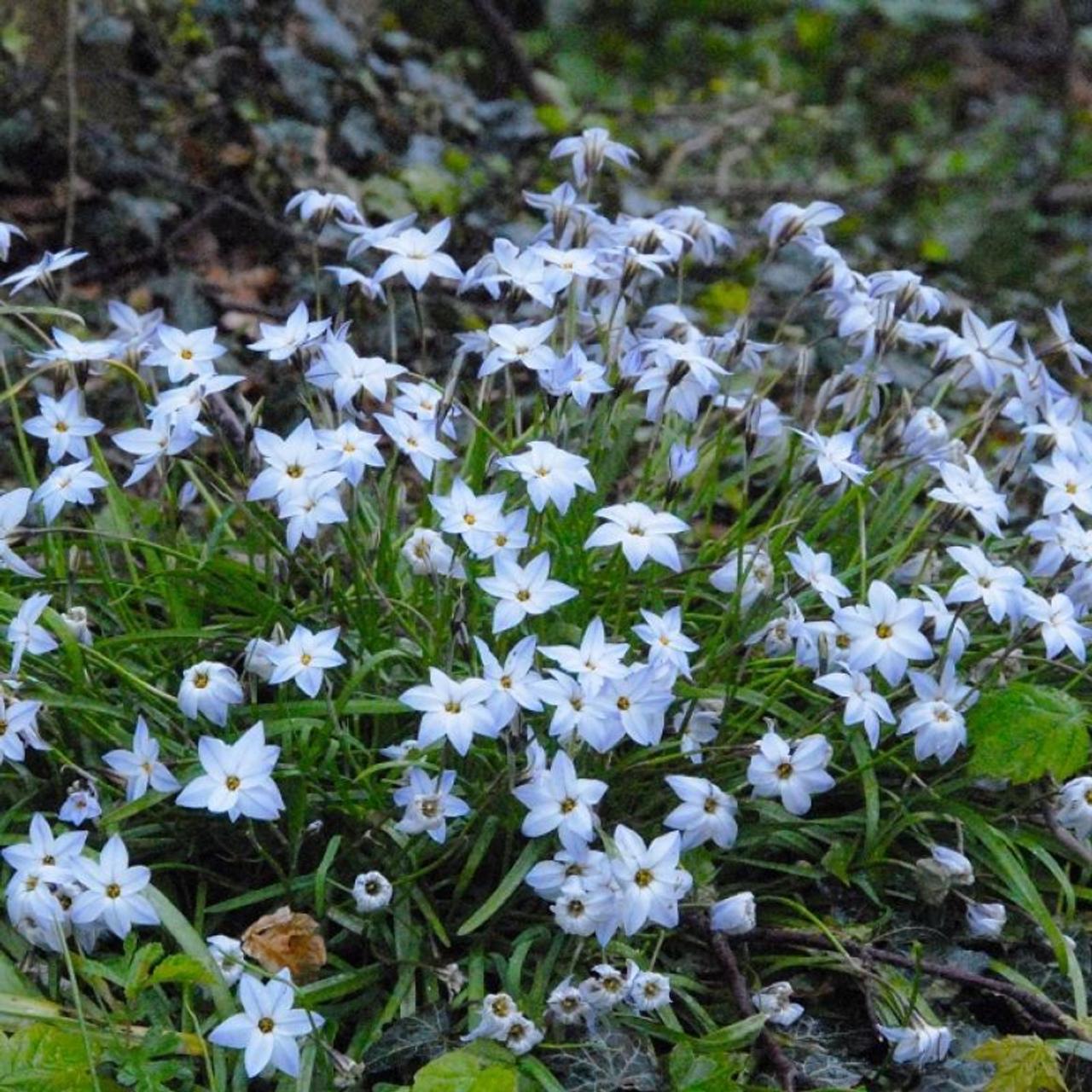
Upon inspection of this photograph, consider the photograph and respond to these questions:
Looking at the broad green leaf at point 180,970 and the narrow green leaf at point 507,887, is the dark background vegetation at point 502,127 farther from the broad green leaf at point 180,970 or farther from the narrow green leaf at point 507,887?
the broad green leaf at point 180,970

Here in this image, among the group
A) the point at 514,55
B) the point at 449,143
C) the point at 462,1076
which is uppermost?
the point at 514,55

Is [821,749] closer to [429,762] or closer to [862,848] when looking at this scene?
[862,848]

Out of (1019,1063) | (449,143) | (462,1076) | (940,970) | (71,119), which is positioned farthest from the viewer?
(449,143)

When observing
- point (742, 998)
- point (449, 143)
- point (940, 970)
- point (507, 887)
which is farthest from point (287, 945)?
point (449, 143)

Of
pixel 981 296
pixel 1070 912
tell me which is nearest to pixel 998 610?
pixel 1070 912

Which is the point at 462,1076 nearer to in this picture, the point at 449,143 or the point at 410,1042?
the point at 410,1042

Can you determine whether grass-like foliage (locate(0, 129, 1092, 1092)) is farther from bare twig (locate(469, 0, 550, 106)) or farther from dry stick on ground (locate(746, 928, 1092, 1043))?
bare twig (locate(469, 0, 550, 106))

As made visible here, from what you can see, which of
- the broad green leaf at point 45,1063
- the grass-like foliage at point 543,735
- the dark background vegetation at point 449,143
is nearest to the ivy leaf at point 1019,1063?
the grass-like foliage at point 543,735
